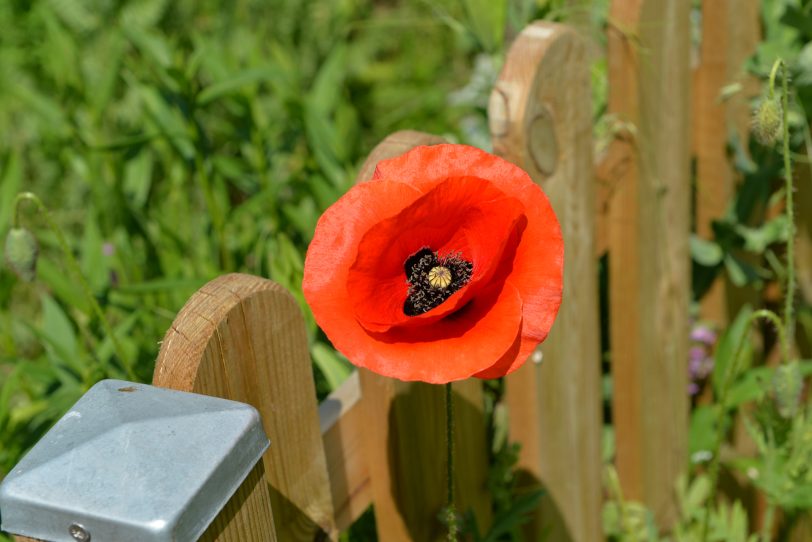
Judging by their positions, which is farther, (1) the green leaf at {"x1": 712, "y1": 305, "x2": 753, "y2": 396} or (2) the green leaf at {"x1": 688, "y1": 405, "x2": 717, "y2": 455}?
(2) the green leaf at {"x1": 688, "y1": 405, "x2": 717, "y2": 455}

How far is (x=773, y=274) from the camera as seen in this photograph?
2.84m

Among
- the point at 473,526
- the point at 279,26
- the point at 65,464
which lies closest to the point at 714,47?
the point at 473,526

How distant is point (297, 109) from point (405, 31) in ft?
9.28

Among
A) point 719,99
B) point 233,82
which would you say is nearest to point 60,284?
point 233,82

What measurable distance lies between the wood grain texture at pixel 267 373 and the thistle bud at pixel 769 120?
0.82 metres

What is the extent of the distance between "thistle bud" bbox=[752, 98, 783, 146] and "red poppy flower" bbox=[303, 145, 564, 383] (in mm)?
582

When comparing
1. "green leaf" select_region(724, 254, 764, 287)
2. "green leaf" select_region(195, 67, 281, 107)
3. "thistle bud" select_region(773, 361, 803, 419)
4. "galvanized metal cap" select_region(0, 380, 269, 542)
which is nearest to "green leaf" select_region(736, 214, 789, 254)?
"green leaf" select_region(724, 254, 764, 287)

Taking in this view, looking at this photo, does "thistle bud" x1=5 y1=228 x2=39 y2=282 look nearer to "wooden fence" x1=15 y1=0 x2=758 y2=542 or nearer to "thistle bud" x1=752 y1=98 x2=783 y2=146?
"wooden fence" x1=15 y1=0 x2=758 y2=542

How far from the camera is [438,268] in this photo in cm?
117

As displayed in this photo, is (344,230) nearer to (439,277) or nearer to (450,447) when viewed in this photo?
(439,277)

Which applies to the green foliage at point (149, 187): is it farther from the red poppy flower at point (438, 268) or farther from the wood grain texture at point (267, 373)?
the red poppy flower at point (438, 268)

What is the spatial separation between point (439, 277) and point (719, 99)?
1.63m

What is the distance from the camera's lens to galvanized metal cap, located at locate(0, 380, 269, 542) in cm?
92

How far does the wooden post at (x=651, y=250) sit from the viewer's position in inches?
87.3
